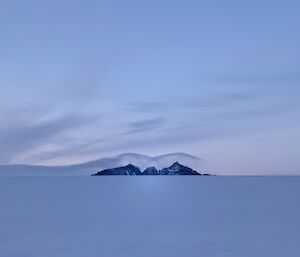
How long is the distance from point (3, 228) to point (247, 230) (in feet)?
56.0

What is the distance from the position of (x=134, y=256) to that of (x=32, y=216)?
2062 centimetres

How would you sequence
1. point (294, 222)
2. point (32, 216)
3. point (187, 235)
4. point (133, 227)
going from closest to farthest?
point (187, 235) < point (133, 227) < point (294, 222) < point (32, 216)

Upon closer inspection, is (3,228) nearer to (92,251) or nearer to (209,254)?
(92,251)

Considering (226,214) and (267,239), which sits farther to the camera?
(226,214)

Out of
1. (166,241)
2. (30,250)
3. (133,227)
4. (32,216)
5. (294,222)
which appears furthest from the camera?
(32,216)

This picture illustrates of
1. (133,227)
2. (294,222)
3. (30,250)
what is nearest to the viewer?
(30,250)

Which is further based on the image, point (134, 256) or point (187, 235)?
point (187, 235)

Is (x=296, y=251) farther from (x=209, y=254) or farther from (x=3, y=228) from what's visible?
(x=3, y=228)

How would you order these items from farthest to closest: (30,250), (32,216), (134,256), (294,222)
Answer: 1. (32,216)
2. (294,222)
3. (30,250)
4. (134,256)

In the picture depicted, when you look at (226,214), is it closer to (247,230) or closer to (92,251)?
(247,230)

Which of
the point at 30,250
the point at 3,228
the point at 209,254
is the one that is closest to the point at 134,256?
the point at 209,254

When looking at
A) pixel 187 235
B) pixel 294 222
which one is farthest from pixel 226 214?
pixel 187 235

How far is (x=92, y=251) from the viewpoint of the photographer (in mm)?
20281

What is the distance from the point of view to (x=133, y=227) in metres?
29.2
